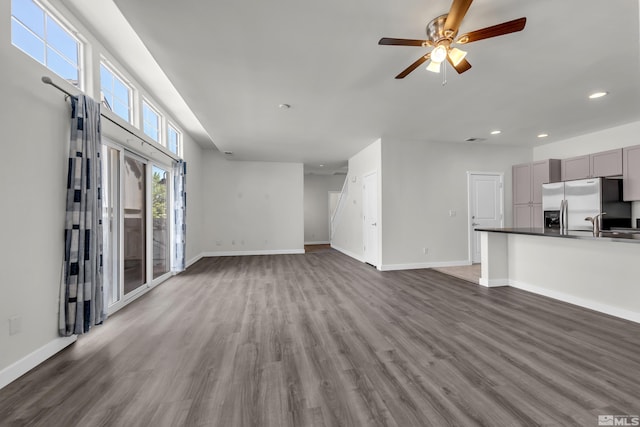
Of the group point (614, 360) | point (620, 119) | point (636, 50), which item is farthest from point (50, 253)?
point (620, 119)

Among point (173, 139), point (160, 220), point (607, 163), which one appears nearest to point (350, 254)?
point (160, 220)

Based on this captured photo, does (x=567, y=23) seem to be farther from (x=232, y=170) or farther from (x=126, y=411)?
(x=232, y=170)

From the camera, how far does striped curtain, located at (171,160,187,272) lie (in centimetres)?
533

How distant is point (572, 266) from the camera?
340 cm

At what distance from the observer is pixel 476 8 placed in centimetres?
203

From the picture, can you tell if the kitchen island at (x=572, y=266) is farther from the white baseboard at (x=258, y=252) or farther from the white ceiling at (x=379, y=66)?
the white baseboard at (x=258, y=252)

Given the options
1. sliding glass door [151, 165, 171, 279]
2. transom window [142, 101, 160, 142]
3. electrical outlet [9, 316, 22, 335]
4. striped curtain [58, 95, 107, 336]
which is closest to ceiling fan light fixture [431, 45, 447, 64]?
striped curtain [58, 95, 107, 336]

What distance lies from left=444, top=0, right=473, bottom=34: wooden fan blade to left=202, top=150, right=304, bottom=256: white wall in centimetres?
636

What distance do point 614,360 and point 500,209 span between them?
15.2 ft

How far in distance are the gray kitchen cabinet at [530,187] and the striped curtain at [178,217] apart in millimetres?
7365

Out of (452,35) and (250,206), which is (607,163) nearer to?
(452,35)

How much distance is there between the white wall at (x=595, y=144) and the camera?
15.2ft

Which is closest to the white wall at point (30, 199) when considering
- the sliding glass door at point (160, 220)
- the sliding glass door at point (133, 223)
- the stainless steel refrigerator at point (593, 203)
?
the sliding glass door at point (133, 223)

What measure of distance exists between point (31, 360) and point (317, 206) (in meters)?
9.22
